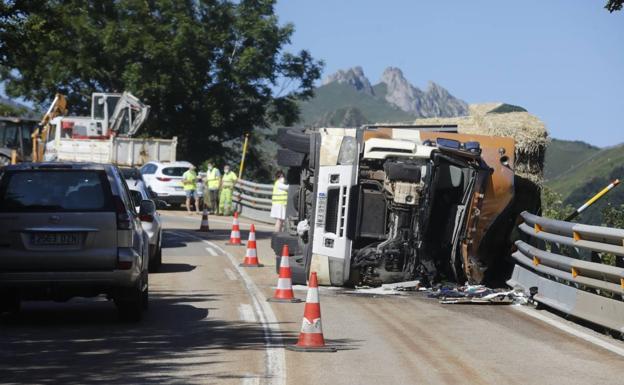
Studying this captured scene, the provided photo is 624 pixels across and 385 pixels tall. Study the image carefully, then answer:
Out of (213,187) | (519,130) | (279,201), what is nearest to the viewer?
(519,130)

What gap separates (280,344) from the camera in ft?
37.6

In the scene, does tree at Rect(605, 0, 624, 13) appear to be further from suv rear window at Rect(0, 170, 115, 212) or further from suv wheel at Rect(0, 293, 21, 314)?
suv wheel at Rect(0, 293, 21, 314)

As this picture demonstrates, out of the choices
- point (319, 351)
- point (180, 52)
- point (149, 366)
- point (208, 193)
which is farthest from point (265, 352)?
point (180, 52)

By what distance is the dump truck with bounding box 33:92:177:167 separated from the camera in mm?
45625

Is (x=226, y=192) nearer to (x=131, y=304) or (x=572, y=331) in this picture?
(x=131, y=304)

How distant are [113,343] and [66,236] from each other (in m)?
1.48

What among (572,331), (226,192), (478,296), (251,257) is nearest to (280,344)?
(572,331)

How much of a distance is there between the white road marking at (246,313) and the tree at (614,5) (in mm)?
6095

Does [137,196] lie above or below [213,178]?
below

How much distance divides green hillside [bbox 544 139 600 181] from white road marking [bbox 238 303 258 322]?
87.3 metres

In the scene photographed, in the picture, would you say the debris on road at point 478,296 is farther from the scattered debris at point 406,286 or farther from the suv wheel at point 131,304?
the suv wheel at point 131,304

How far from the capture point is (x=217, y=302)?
50.0 ft

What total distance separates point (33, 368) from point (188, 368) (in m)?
1.25

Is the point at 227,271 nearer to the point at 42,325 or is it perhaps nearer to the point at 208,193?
the point at 42,325
